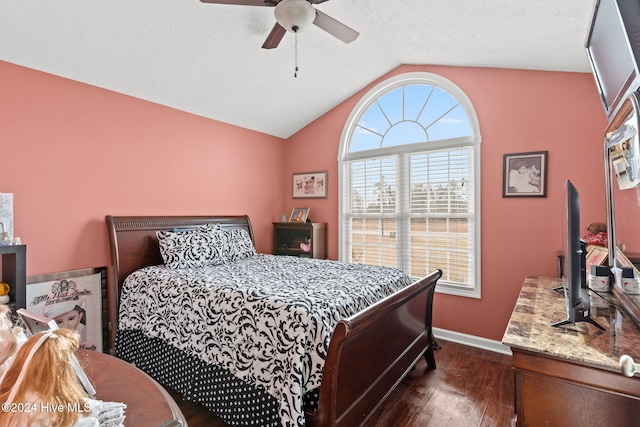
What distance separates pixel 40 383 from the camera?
56 cm

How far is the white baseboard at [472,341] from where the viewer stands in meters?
3.02

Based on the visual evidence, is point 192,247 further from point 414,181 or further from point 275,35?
Result: point 414,181

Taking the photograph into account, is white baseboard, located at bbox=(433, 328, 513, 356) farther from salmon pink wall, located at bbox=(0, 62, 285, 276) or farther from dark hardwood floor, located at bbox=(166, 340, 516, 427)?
salmon pink wall, located at bbox=(0, 62, 285, 276)

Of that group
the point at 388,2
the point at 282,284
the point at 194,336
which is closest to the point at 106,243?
the point at 194,336

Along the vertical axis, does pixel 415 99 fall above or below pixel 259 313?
above

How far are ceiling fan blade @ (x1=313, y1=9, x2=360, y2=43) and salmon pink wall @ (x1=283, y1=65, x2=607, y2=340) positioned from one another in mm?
1618

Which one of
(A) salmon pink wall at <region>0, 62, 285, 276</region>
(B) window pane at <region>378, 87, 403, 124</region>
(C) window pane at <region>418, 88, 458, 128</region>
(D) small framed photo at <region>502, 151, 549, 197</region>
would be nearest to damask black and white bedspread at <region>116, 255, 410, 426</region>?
(A) salmon pink wall at <region>0, 62, 285, 276</region>

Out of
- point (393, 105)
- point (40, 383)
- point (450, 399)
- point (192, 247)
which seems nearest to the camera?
point (40, 383)

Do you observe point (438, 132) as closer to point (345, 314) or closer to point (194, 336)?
point (345, 314)

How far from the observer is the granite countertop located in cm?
107

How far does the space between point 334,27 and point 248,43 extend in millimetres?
986

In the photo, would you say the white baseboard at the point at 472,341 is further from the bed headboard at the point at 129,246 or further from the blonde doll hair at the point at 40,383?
the blonde doll hair at the point at 40,383

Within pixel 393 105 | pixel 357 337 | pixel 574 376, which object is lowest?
pixel 357 337

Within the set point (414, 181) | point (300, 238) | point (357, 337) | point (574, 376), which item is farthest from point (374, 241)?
point (574, 376)
